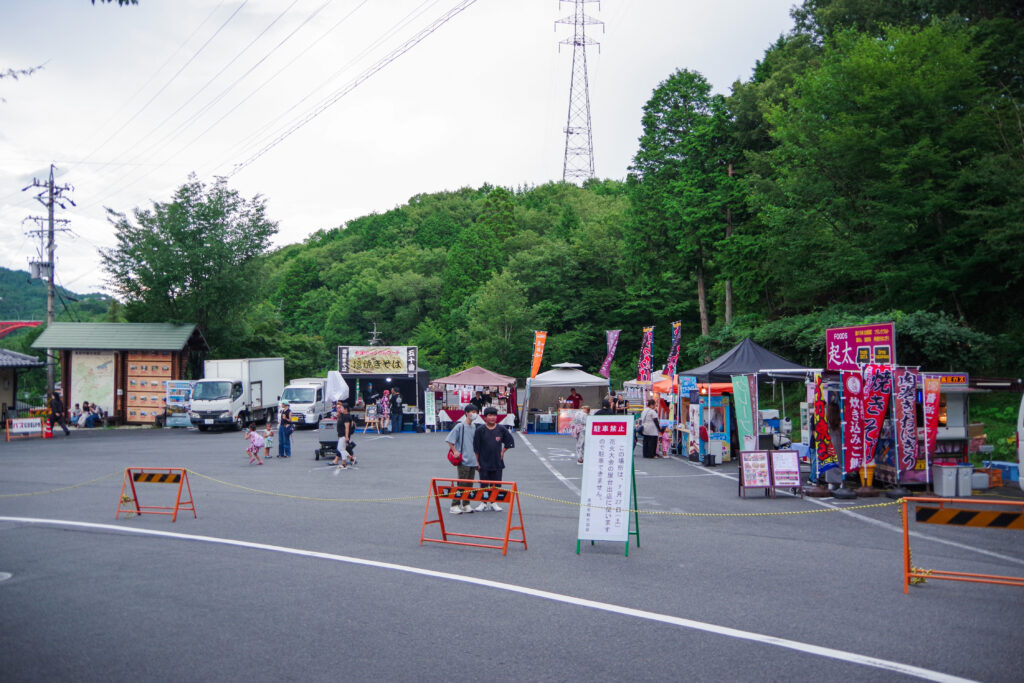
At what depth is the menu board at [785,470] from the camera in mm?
12336

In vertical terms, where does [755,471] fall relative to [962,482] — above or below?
above

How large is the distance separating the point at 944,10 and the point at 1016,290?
35.0 ft

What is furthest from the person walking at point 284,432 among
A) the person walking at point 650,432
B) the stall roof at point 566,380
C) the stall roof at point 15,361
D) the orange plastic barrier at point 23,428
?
the stall roof at point 15,361

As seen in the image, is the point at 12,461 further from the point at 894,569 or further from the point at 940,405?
the point at 940,405

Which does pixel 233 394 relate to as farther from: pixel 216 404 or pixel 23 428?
pixel 23 428

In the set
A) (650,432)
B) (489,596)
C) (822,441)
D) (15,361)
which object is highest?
(15,361)

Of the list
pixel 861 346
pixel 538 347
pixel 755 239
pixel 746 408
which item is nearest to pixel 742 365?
pixel 746 408

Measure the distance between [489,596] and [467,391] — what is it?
21.4 meters

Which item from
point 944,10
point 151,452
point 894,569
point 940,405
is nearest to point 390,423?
point 151,452

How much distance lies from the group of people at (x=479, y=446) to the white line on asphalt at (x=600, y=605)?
122 inches

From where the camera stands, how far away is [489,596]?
6.52 m

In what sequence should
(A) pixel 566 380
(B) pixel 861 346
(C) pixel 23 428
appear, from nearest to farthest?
(B) pixel 861 346, (C) pixel 23 428, (A) pixel 566 380

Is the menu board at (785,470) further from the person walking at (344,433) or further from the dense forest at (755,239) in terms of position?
the dense forest at (755,239)

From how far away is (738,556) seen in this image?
26.5 feet
